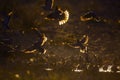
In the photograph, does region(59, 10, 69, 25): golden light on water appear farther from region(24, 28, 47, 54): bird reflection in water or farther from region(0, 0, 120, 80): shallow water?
region(24, 28, 47, 54): bird reflection in water

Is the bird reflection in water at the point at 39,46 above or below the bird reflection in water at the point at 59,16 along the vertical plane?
below

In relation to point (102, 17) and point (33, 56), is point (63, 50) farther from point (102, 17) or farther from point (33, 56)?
point (102, 17)

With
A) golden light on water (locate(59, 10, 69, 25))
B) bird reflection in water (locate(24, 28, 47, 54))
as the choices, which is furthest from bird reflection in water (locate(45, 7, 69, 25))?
bird reflection in water (locate(24, 28, 47, 54))

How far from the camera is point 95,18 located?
83.1 inches

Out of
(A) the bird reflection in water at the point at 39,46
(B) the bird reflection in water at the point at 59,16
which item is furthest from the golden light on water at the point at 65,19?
(A) the bird reflection in water at the point at 39,46

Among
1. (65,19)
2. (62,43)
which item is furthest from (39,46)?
(65,19)

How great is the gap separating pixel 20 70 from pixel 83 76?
824 mm

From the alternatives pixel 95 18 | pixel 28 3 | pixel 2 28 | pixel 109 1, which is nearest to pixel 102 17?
pixel 95 18

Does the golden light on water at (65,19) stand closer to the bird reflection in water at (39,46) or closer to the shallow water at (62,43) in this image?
the shallow water at (62,43)

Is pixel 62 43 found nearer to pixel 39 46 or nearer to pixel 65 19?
pixel 39 46

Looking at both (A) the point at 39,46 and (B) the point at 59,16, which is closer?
(B) the point at 59,16

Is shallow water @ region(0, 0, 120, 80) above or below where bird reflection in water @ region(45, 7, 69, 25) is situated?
below

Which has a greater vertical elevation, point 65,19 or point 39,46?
point 65,19

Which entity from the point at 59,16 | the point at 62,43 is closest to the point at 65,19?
the point at 59,16
